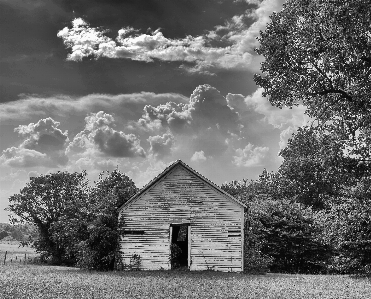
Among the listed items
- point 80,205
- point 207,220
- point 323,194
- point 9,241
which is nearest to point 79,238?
point 80,205

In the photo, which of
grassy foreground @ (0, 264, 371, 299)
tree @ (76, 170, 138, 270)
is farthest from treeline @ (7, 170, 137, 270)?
grassy foreground @ (0, 264, 371, 299)

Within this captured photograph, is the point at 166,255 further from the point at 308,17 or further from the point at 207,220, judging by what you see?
the point at 308,17

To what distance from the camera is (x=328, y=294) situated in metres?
19.5

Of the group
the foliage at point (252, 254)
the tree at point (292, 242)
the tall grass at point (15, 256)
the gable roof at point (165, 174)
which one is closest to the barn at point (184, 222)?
the gable roof at point (165, 174)

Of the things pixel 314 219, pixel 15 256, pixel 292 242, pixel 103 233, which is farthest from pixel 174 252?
pixel 15 256

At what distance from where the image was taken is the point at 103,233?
30.3 m

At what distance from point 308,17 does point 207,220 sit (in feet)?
52.0

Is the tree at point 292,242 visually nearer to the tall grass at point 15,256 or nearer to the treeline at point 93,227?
the treeline at point 93,227

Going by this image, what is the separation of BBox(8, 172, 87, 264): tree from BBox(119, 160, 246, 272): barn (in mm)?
16339

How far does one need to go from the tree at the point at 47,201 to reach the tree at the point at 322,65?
94.7 feet

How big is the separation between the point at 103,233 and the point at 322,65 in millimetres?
18286

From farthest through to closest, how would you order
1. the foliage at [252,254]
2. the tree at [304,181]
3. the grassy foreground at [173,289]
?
the tree at [304,181]
the foliage at [252,254]
the grassy foreground at [173,289]

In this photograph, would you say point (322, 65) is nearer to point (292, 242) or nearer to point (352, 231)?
point (352, 231)

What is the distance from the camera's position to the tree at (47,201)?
147 ft
